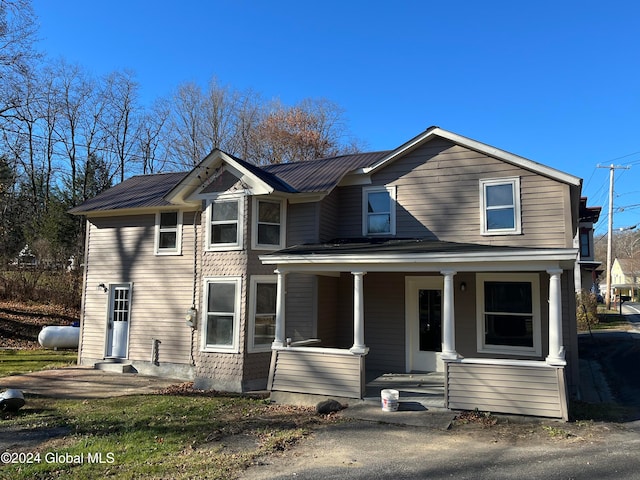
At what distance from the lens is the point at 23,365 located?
14203 mm

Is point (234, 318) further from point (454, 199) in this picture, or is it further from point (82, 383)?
point (454, 199)

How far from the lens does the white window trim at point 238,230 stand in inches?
433

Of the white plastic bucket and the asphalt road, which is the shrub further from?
the white plastic bucket

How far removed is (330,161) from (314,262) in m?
5.23

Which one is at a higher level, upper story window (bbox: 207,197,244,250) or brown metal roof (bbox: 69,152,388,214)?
brown metal roof (bbox: 69,152,388,214)

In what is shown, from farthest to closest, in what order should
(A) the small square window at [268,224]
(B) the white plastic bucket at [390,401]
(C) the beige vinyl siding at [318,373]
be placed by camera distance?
(A) the small square window at [268,224] → (C) the beige vinyl siding at [318,373] → (B) the white plastic bucket at [390,401]

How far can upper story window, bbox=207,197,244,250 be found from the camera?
11070 mm

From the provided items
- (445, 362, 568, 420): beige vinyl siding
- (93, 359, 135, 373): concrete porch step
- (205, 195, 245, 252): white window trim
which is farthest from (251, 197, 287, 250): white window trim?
(93, 359, 135, 373): concrete porch step

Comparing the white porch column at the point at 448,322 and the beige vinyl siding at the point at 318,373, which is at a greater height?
the white porch column at the point at 448,322

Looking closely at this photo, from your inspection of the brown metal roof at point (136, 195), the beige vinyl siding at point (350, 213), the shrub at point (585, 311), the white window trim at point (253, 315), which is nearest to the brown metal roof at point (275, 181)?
the brown metal roof at point (136, 195)

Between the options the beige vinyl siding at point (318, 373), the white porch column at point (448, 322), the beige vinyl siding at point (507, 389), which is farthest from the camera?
the beige vinyl siding at point (318, 373)

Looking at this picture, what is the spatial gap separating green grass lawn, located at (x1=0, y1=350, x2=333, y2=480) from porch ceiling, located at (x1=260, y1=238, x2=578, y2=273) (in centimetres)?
297

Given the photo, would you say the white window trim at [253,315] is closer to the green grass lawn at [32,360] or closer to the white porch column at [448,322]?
the white porch column at [448,322]

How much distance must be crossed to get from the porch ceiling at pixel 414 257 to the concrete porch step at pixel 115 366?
6.39m
